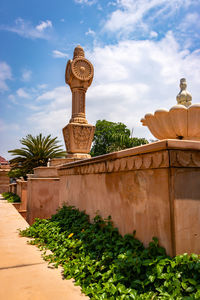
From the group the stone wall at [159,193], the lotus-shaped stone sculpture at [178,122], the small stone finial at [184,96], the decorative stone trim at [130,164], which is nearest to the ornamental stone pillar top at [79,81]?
the small stone finial at [184,96]

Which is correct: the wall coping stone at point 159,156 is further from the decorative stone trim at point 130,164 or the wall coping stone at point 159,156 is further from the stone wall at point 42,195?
the stone wall at point 42,195

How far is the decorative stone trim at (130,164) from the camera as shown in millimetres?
2193

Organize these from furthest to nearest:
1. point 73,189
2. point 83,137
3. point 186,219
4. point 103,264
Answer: point 83,137 < point 73,189 < point 103,264 < point 186,219

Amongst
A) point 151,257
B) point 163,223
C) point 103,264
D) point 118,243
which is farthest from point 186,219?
point 103,264

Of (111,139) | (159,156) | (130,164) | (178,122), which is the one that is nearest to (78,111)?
(178,122)

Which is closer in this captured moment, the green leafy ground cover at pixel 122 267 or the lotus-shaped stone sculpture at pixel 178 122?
the green leafy ground cover at pixel 122 267

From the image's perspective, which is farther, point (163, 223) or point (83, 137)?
point (83, 137)

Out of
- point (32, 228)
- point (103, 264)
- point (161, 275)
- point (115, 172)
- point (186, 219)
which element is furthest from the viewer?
point (32, 228)

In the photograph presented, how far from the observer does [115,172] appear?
3.04 metres

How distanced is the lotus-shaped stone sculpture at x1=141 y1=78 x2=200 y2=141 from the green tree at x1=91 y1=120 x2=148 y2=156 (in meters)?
32.9

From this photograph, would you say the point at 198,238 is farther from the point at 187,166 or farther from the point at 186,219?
the point at 187,166

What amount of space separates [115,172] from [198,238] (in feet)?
4.12

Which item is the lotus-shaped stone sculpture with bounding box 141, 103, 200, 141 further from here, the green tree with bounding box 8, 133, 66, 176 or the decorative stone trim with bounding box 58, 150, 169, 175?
the green tree with bounding box 8, 133, 66, 176

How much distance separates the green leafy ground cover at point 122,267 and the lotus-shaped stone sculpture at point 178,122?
1.67 metres
